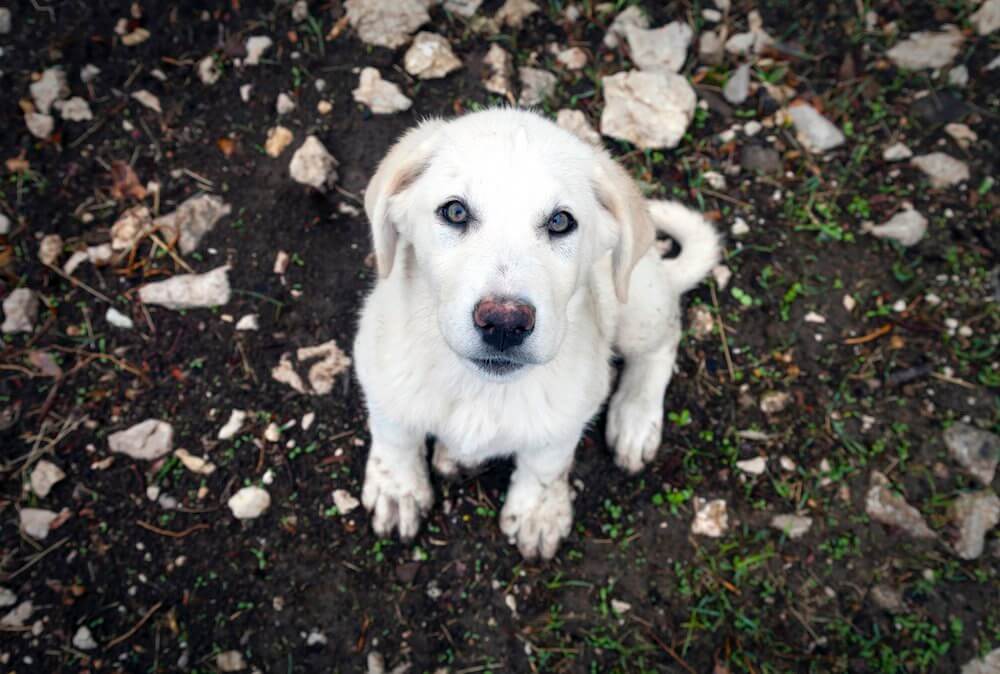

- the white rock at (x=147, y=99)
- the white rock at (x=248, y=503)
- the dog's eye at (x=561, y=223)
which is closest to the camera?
the dog's eye at (x=561, y=223)

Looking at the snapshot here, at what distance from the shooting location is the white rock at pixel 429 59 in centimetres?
387

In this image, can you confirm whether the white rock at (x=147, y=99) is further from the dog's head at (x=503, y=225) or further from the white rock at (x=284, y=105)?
the dog's head at (x=503, y=225)

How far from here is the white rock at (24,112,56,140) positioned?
3.71 metres

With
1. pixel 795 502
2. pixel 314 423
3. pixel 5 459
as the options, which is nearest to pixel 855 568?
pixel 795 502

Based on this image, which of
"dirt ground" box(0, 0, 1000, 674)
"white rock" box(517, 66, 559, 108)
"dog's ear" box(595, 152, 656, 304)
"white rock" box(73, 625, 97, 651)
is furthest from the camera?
"white rock" box(517, 66, 559, 108)

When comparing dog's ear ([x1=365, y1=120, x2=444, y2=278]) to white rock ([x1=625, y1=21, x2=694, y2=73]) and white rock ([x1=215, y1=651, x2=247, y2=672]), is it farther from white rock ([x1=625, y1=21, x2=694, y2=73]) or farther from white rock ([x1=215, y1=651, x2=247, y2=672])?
white rock ([x1=625, y1=21, x2=694, y2=73])

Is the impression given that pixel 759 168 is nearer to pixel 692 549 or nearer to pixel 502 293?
pixel 692 549

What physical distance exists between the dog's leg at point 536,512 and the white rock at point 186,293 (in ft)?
5.68

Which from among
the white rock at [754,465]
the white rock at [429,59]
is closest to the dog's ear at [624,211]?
the white rock at [754,465]

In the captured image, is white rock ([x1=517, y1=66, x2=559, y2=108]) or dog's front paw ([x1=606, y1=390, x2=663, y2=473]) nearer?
dog's front paw ([x1=606, y1=390, x2=663, y2=473])

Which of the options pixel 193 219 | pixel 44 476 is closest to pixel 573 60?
pixel 193 219

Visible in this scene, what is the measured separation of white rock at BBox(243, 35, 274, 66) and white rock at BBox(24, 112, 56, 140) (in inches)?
42.4

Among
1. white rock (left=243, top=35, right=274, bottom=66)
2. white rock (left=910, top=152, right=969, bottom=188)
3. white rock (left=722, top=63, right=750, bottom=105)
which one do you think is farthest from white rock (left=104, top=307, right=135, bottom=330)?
white rock (left=910, top=152, right=969, bottom=188)

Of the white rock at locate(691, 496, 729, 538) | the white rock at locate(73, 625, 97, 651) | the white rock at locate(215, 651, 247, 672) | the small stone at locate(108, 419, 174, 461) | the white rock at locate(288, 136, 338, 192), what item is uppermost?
the white rock at locate(288, 136, 338, 192)
